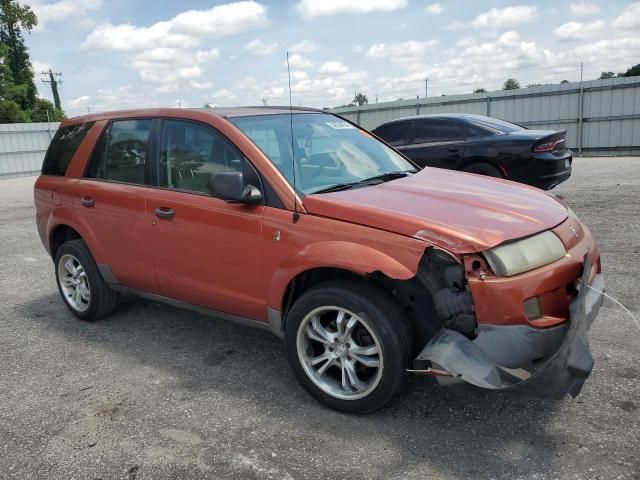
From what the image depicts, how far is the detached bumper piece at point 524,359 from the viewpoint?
8.45ft

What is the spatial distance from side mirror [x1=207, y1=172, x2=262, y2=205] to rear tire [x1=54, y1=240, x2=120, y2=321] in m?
1.87

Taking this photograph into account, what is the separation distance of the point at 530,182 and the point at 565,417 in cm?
590

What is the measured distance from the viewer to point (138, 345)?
14.1ft

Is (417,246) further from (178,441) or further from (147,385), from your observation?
(147,385)

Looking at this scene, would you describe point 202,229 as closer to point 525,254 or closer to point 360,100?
point 525,254

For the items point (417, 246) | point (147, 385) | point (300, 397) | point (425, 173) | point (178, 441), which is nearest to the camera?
point (417, 246)

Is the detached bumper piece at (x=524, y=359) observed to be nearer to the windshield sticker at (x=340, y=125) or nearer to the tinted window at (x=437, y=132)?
the windshield sticker at (x=340, y=125)

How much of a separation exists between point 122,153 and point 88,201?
1.68 ft

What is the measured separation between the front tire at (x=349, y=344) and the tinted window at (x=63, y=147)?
285 cm

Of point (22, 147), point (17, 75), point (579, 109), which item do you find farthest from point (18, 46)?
point (579, 109)

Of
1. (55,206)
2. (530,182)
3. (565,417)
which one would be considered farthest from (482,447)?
(530,182)

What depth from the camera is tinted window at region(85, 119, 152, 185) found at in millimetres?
4195

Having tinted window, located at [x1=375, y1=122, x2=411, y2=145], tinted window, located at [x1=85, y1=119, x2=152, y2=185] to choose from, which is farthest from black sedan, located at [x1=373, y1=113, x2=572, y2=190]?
tinted window, located at [x1=85, y1=119, x2=152, y2=185]

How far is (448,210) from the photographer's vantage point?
119 inches
